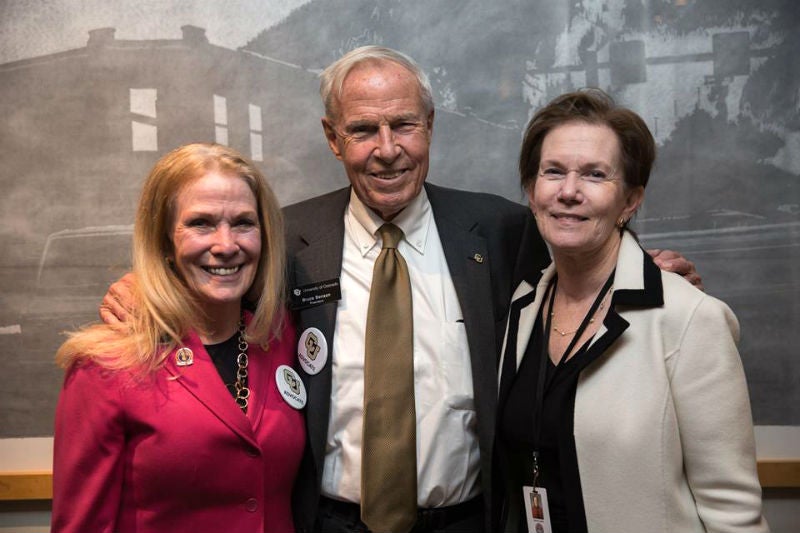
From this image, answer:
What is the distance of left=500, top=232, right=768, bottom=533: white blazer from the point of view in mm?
1751

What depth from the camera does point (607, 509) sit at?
71.7 inches

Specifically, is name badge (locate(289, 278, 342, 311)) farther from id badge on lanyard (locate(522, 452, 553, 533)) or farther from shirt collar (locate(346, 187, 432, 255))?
id badge on lanyard (locate(522, 452, 553, 533))

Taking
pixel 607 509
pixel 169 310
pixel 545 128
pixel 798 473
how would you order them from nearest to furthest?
pixel 607 509, pixel 169 310, pixel 545 128, pixel 798 473

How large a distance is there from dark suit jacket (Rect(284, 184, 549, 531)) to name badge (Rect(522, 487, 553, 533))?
0.23 metres

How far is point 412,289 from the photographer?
234 cm

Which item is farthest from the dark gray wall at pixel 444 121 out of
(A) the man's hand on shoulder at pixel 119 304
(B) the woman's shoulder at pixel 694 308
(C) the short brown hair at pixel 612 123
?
(B) the woman's shoulder at pixel 694 308

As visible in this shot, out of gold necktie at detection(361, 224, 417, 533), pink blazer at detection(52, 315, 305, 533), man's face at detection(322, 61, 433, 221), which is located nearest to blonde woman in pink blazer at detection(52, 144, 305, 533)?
pink blazer at detection(52, 315, 305, 533)

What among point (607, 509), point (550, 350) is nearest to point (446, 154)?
point (550, 350)

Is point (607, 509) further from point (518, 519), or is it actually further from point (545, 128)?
point (545, 128)

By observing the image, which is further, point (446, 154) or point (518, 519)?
point (446, 154)

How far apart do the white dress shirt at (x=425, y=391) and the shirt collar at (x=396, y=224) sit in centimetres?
2

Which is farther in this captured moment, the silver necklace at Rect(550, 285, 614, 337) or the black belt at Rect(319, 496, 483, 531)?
the black belt at Rect(319, 496, 483, 531)

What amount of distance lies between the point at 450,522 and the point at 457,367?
1.51 feet

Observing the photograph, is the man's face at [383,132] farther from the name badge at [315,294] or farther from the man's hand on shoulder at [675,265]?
the man's hand on shoulder at [675,265]
